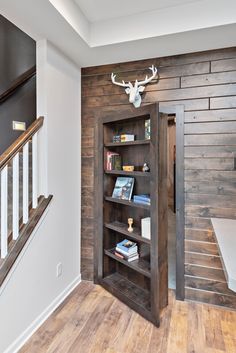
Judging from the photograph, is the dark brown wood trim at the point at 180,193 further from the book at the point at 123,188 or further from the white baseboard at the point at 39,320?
the white baseboard at the point at 39,320

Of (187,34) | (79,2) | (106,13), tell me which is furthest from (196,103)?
(79,2)

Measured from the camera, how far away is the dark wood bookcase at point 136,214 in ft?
6.83

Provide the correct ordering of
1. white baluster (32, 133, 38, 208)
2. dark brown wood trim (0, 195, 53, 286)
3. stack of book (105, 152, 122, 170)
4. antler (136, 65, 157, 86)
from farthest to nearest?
stack of book (105, 152, 122, 170), antler (136, 65, 157, 86), white baluster (32, 133, 38, 208), dark brown wood trim (0, 195, 53, 286)

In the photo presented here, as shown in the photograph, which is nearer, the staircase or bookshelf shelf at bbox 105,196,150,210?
the staircase

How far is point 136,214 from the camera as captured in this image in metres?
2.62

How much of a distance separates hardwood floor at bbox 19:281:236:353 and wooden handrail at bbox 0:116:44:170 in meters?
1.39

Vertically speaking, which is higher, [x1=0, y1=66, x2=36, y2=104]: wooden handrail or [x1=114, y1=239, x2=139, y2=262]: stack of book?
[x1=0, y1=66, x2=36, y2=104]: wooden handrail

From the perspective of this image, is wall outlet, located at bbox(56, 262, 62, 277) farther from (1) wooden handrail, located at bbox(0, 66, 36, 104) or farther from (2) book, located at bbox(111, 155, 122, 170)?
(1) wooden handrail, located at bbox(0, 66, 36, 104)

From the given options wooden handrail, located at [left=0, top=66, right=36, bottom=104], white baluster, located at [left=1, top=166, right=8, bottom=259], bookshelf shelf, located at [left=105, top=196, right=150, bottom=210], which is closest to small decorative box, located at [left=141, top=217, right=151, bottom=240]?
bookshelf shelf, located at [left=105, top=196, right=150, bottom=210]

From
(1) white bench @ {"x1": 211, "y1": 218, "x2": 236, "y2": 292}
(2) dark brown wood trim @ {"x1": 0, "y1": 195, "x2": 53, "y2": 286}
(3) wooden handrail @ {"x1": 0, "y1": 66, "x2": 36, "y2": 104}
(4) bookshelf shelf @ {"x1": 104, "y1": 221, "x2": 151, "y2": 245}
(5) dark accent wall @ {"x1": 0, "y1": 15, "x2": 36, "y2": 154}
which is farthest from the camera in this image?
(5) dark accent wall @ {"x1": 0, "y1": 15, "x2": 36, "y2": 154}

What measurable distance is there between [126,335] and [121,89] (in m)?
2.33

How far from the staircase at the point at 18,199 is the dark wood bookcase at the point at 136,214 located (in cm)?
73

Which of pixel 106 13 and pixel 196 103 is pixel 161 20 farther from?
pixel 196 103

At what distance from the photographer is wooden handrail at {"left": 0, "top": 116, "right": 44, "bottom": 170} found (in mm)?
1646
